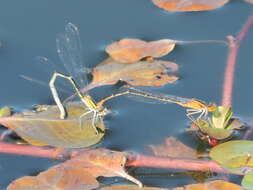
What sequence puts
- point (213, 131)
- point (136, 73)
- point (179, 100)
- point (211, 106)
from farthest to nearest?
point (136, 73) < point (179, 100) < point (211, 106) < point (213, 131)

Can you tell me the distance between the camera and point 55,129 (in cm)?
288

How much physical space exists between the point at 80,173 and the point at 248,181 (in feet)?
2.64

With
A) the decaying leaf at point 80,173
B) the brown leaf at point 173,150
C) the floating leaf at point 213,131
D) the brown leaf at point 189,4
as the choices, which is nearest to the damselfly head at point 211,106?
the floating leaf at point 213,131

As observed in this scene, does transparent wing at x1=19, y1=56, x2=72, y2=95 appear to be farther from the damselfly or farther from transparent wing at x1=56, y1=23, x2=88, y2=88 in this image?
the damselfly

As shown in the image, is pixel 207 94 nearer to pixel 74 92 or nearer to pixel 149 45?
pixel 149 45

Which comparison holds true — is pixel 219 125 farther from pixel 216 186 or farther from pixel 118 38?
pixel 118 38

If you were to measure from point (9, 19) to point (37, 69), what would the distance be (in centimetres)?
61

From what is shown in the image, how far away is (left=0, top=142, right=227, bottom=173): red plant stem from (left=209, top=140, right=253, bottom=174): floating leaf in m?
0.05

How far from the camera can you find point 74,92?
130 inches

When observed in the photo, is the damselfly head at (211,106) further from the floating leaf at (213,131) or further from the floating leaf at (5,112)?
the floating leaf at (5,112)

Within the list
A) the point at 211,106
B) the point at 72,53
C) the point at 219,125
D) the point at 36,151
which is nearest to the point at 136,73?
the point at 72,53

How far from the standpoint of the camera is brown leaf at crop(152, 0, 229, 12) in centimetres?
382

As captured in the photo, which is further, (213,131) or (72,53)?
(72,53)

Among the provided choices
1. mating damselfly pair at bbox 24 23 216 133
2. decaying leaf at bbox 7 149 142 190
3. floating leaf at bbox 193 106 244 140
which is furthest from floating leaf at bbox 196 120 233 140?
decaying leaf at bbox 7 149 142 190
